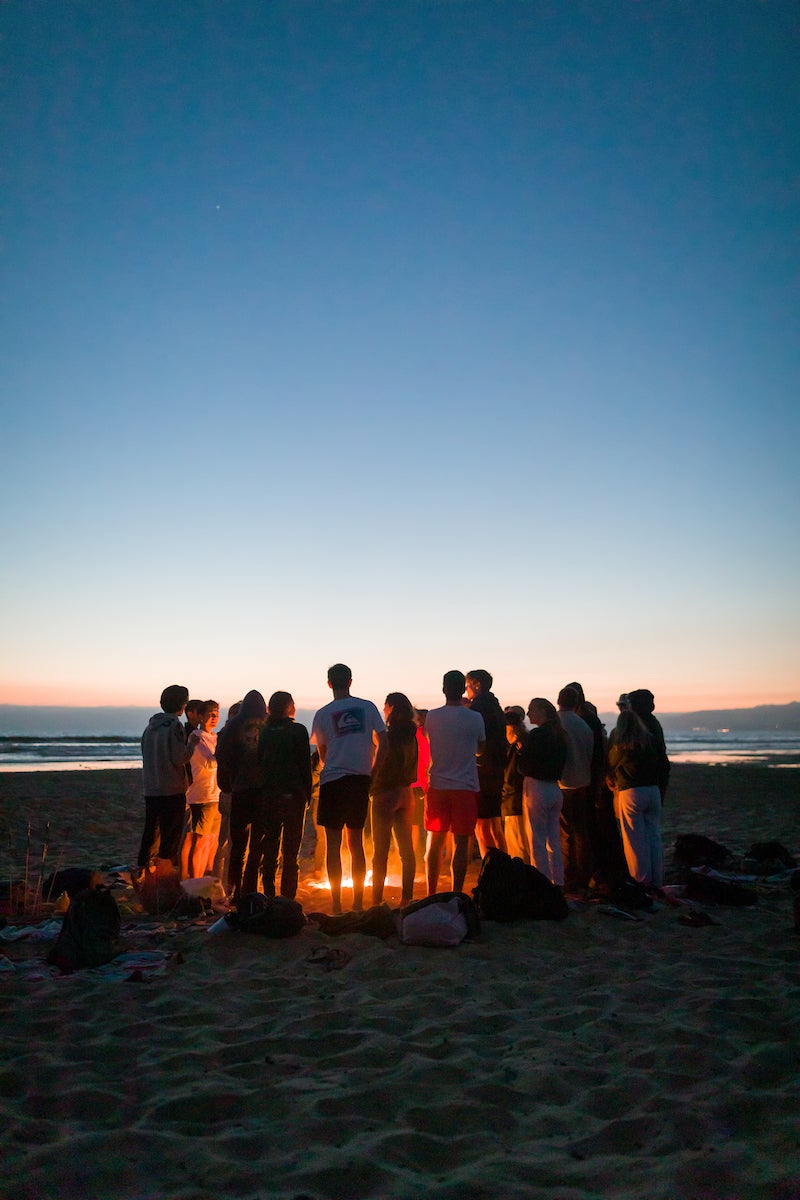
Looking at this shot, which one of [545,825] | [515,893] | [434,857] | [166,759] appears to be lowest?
[515,893]

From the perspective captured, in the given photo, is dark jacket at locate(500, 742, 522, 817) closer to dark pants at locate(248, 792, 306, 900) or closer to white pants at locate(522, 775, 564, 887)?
white pants at locate(522, 775, 564, 887)

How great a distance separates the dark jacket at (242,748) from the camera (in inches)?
244

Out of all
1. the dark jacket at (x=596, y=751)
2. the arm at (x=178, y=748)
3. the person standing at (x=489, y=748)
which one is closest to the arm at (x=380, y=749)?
the person standing at (x=489, y=748)

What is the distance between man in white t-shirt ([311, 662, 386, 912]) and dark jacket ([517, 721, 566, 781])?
134 centimetres

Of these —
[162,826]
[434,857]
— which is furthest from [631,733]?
[162,826]

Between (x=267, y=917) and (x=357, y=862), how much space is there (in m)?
1.01

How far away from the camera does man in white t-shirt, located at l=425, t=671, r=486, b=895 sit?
19.6 ft

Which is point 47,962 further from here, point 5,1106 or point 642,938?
point 642,938

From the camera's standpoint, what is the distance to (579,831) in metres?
6.95

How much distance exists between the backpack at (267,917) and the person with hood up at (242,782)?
64 centimetres

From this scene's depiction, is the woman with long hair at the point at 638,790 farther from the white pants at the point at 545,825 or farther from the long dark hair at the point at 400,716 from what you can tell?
the long dark hair at the point at 400,716

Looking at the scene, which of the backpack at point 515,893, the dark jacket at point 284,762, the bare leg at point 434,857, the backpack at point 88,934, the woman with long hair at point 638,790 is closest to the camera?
the backpack at point 88,934

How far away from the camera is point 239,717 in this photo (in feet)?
21.4

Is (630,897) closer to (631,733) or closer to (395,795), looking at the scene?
(631,733)
